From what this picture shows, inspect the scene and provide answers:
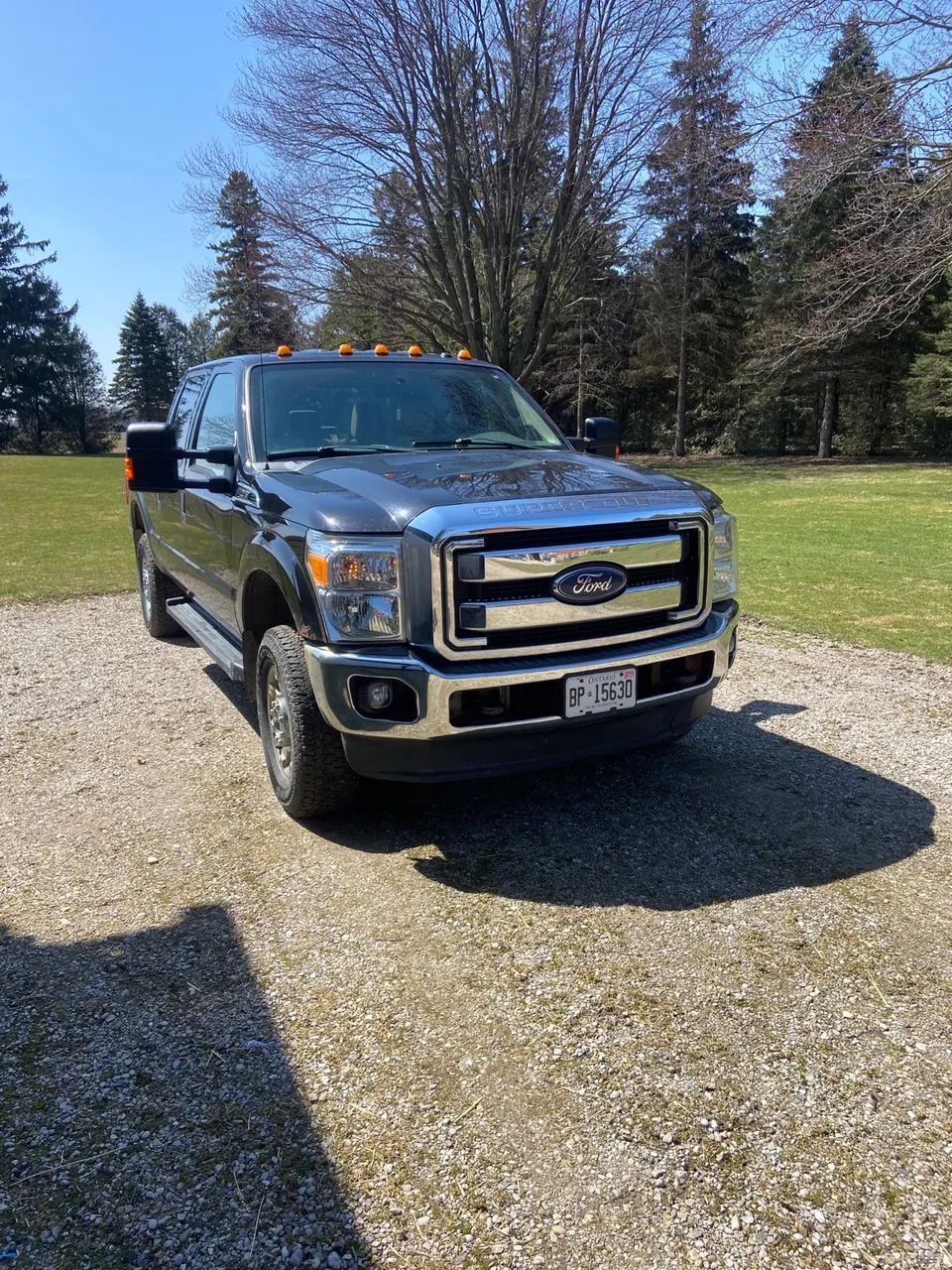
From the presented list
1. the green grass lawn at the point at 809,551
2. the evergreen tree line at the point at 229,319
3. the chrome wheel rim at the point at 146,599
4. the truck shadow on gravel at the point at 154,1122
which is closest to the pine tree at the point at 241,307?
the evergreen tree line at the point at 229,319

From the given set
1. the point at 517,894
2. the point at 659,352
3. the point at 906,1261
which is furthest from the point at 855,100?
the point at 659,352

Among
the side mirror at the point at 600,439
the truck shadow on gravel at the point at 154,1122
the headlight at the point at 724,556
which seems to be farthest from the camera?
the side mirror at the point at 600,439

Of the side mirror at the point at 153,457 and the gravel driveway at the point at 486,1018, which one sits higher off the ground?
the side mirror at the point at 153,457

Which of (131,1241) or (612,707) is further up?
(612,707)

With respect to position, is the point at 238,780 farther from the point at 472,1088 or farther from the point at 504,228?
the point at 504,228

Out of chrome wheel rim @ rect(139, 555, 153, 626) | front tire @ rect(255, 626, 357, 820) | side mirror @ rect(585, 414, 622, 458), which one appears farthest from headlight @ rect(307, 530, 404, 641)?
chrome wheel rim @ rect(139, 555, 153, 626)

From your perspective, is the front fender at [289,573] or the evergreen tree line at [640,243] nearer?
the front fender at [289,573]

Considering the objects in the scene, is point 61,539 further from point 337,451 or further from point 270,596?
point 270,596

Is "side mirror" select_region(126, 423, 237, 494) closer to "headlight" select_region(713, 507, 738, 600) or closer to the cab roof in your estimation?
the cab roof

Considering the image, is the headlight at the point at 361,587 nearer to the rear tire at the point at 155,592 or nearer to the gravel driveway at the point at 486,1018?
the gravel driveway at the point at 486,1018

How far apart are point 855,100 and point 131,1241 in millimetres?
18651

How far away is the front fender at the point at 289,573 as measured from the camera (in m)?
3.44

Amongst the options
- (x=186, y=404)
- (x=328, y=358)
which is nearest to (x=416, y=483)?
(x=328, y=358)

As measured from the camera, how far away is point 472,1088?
2.40m
